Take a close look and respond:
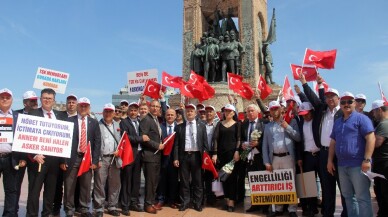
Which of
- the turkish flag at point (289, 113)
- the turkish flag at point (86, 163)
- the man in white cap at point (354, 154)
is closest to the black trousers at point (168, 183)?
the turkish flag at point (86, 163)

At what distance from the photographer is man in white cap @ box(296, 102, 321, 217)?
16.7 ft

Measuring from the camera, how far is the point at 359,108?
5.41 m

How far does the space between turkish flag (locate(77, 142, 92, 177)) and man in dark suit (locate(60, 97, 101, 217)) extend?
6 centimetres

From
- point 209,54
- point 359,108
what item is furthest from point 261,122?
point 209,54

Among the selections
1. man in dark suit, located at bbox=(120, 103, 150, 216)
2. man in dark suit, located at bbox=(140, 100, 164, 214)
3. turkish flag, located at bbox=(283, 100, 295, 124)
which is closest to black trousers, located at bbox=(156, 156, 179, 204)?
man in dark suit, located at bbox=(140, 100, 164, 214)

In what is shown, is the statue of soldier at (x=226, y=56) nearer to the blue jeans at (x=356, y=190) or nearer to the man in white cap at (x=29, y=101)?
the man in white cap at (x=29, y=101)

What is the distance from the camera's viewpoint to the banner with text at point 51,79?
7.76 meters

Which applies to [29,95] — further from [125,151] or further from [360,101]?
[360,101]

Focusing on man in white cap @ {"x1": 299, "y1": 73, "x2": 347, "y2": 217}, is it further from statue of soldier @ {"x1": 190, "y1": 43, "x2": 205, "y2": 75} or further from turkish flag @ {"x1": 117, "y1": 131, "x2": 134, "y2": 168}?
statue of soldier @ {"x1": 190, "y1": 43, "x2": 205, "y2": 75}

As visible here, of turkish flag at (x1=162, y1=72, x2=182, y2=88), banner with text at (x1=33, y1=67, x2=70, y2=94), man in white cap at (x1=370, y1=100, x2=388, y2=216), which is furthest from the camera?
turkish flag at (x1=162, y1=72, x2=182, y2=88)

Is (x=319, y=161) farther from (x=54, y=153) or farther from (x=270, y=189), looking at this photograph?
(x=54, y=153)

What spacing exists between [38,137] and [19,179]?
0.70m

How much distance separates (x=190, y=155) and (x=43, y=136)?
237cm

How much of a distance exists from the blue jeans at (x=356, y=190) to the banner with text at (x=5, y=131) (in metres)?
4.27
